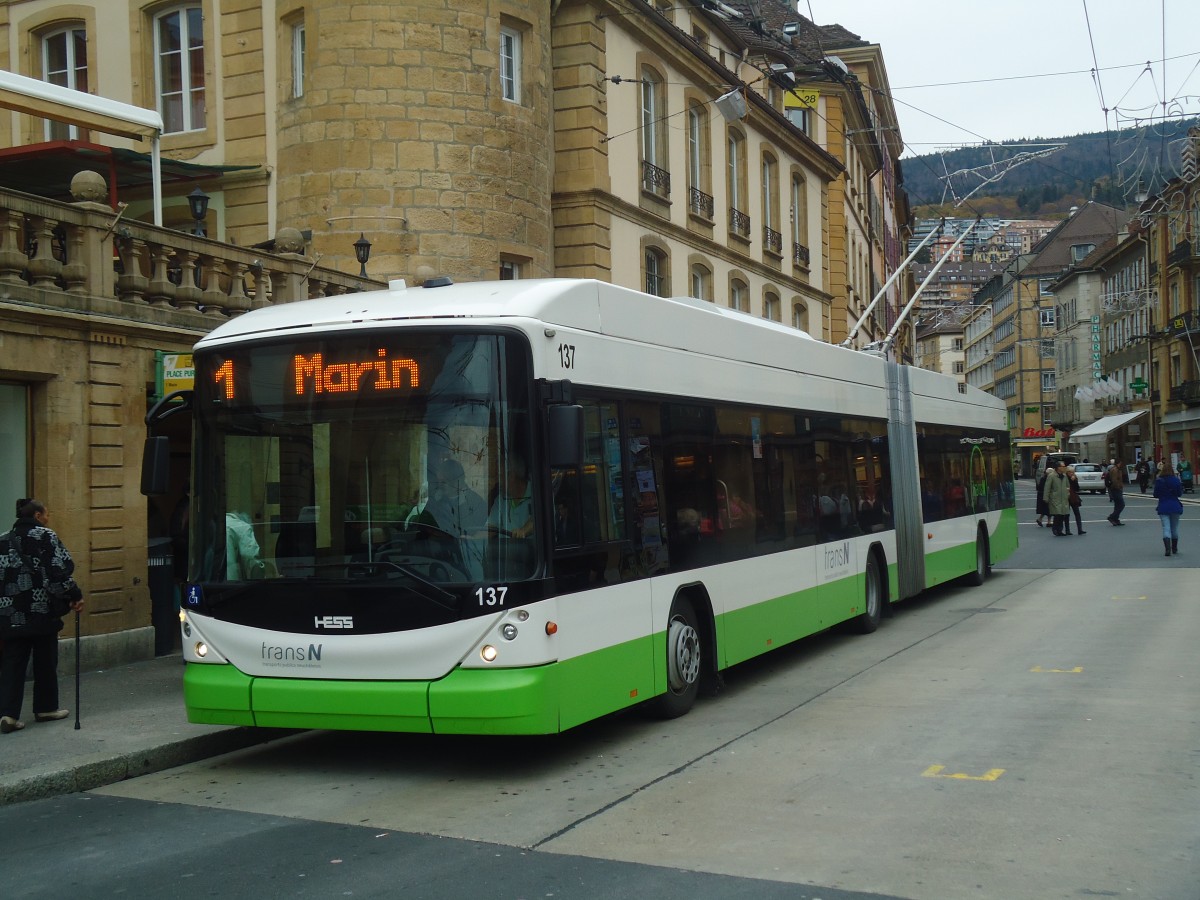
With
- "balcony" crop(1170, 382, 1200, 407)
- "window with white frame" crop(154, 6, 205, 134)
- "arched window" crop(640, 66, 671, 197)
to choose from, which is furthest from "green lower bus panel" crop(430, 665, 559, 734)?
"balcony" crop(1170, 382, 1200, 407)

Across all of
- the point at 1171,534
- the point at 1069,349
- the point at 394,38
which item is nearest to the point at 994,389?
the point at 1069,349

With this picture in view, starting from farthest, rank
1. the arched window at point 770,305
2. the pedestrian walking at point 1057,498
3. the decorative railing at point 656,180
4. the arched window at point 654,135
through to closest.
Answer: the arched window at point 770,305 < the pedestrian walking at point 1057,498 < the arched window at point 654,135 < the decorative railing at point 656,180

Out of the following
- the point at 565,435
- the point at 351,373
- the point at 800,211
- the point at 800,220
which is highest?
the point at 800,211

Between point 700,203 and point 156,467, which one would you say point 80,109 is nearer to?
point 156,467

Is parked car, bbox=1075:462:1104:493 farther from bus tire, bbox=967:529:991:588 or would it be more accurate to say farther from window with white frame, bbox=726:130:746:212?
bus tire, bbox=967:529:991:588

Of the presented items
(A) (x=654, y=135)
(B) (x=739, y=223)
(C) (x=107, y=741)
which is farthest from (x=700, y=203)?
(C) (x=107, y=741)

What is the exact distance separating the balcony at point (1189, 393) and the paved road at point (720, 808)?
61.2 meters

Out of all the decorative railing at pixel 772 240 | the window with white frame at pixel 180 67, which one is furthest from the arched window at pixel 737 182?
the window with white frame at pixel 180 67

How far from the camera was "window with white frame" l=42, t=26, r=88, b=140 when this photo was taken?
Answer: 73.8 feet

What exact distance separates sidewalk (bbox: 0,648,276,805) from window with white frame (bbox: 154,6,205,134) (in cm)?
1294

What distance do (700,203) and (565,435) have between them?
71.9 feet

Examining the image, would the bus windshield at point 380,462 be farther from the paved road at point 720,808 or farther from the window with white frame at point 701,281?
the window with white frame at point 701,281

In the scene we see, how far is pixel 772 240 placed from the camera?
34.1 meters

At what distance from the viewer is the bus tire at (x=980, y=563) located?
2022 cm
